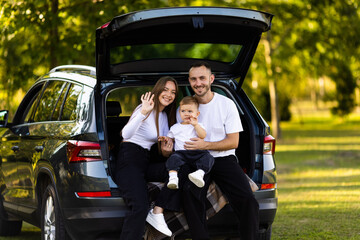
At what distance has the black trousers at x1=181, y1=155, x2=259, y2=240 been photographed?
5.76 meters

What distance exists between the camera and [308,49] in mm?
28062

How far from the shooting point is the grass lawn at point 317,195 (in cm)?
842

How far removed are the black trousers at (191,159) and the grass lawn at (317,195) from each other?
2.33 m

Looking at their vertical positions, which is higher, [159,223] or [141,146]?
[141,146]

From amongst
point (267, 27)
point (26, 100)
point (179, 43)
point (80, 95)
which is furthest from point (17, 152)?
point (267, 27)

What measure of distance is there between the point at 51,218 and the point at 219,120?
167 cm

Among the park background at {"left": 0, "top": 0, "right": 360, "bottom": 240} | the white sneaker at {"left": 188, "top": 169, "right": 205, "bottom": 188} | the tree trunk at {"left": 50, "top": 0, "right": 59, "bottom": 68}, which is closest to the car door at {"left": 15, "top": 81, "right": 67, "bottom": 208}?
the white sneaker at {"left": 188, "top": 169, "right": 205, "bottom": 188}

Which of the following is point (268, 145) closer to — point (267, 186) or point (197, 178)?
point (267, 186)

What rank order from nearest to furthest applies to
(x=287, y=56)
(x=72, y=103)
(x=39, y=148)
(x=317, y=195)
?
(x=72, y=103) → (x=39, y=148) → (x=317, y=195) → (x=287, y=56)

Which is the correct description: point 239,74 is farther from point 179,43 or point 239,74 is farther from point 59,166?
point 59,166

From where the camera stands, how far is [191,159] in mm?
5992

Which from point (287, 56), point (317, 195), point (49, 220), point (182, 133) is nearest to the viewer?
point (182, 133)

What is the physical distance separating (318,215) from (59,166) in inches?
183

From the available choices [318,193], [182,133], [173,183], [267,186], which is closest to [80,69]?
[182,133]
